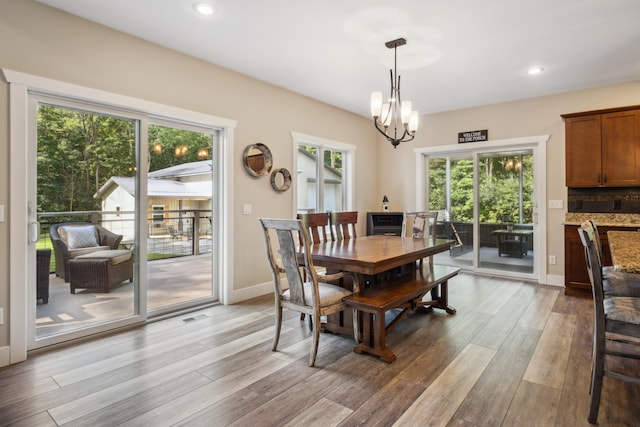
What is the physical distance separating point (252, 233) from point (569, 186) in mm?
4224

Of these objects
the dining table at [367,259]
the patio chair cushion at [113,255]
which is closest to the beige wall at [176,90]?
the patio chair cushion at [113,255]

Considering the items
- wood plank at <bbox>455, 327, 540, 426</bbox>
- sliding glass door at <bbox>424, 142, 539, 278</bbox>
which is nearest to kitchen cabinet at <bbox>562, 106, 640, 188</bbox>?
sliding glass door at <bbox>424, 142, 539, 278</bbox>

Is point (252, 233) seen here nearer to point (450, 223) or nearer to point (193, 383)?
point (193, 383)

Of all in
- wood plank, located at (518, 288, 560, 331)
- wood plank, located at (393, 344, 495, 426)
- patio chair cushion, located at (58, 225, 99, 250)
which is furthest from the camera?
wood plank, located at (518, 288, 560, 331)

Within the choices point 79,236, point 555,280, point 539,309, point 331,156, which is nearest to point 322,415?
point 79,236

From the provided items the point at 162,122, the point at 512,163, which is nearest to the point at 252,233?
the point at 162,122

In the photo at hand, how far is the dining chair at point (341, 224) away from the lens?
12.7 ft

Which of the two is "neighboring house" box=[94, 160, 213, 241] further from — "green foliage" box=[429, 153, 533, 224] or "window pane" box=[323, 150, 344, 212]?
"green foliage" box=[429, 153, 533, 224]

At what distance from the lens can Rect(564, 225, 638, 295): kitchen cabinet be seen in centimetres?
430

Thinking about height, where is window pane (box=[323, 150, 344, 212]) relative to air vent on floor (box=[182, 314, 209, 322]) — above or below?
above

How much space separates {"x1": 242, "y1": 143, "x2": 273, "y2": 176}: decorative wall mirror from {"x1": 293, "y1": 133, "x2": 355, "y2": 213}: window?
0.57 m

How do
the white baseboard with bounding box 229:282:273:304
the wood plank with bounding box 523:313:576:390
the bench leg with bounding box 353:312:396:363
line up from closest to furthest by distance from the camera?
the wood plank with bounding box 523:313:576:390 → the bench leg with bounding box 353:312:396:363 → the white baseboard with bounding box 229:282:273:304

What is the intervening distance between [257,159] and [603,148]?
4340mm

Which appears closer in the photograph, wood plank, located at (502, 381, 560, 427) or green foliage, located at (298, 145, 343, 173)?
wood plank, located at (502, 381, 560, 427)
